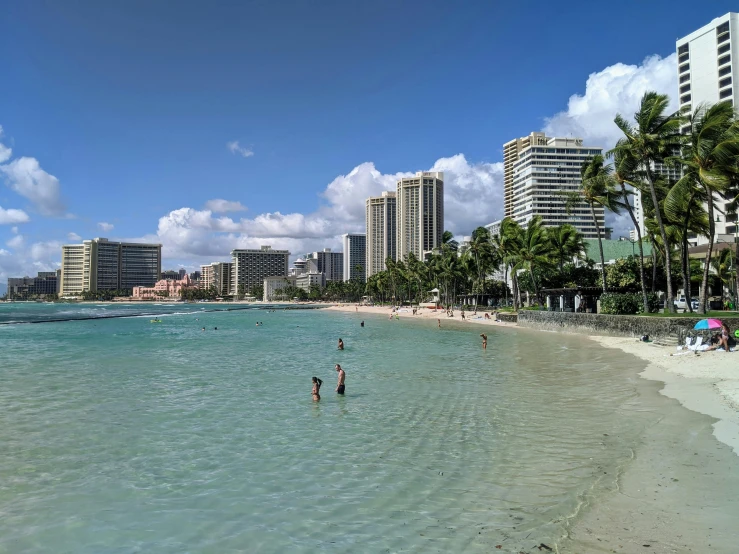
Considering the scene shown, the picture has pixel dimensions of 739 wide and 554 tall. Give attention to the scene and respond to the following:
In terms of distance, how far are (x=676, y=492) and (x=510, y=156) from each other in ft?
602

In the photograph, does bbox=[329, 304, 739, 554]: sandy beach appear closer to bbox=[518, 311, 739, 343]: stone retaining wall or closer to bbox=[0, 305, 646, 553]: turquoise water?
bbox=[0, 305, 646, 553]: turquoise water

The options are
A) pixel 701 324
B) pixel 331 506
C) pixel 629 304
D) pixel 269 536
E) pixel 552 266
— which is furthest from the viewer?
pixel 552 266

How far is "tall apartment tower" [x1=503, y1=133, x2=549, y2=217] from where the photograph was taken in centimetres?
16312

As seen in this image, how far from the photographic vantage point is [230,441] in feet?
36.1

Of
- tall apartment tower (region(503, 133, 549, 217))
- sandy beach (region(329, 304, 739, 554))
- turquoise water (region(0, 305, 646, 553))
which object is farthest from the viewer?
tall apartment tower (region(503, 133, 549, 217))

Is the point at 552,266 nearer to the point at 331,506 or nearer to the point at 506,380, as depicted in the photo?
the point at 506,380

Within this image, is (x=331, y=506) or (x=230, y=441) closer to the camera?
(x=331, y=506)

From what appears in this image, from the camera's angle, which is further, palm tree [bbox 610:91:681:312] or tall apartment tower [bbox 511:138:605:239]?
tall apartment tower [bbox 511:138:605:239]

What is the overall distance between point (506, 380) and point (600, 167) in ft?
93.6

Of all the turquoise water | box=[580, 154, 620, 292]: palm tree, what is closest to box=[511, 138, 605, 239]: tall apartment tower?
box=[580, 154, 620, 292]: palm tree

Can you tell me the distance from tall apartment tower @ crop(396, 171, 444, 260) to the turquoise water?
173 m

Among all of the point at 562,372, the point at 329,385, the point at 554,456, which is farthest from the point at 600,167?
the point at 554,456

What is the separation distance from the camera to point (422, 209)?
190m

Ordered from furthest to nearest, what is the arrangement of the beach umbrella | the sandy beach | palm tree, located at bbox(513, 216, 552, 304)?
palm tree, located at bbox(513, 216, 552, 304) < the beach umbrella < the sandy beach
